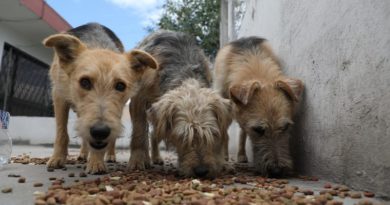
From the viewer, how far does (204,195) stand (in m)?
3.13

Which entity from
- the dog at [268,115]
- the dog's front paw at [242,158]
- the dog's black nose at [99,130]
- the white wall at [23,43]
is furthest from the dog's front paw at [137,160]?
the white wall at [23,43]

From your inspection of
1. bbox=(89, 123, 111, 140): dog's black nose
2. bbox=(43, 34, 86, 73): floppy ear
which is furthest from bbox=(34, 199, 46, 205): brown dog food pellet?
bbox=(43, 34, 86, 73): floppy ear

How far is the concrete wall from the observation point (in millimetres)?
3211

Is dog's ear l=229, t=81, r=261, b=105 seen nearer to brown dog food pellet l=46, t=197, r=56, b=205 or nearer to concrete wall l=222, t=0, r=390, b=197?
concrete wall l=222, t=0, r=390, b=197

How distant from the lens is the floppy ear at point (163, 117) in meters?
4.35

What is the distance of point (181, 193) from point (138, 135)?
215 centimetres

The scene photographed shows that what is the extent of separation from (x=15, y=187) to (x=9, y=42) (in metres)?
11.9

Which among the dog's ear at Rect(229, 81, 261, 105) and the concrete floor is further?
the dog's ear at Rect(229, 81, 261, 105)

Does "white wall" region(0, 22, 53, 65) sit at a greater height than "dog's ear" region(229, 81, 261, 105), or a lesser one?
greater

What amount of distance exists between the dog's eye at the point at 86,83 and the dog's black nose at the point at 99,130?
0.52 m

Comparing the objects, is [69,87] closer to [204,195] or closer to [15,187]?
[15,187]

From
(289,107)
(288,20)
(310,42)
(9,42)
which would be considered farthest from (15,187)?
(9,42)

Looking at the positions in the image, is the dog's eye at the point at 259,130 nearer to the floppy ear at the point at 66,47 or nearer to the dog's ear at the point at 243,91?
the dog's ear at the point at 243,91

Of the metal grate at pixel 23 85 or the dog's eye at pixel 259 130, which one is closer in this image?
the dog's eye at pixel 259 130
